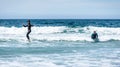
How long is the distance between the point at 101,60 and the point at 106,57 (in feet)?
3.37

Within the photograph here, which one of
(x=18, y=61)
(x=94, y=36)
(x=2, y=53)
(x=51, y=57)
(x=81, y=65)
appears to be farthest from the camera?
(x=94, y=36)

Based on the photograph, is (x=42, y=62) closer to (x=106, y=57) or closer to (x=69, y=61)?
(x=69, y=61)

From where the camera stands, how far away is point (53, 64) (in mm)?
11711

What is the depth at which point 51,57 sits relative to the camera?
1364 centimetres

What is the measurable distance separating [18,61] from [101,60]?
3.83 metres

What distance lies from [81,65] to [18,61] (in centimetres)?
289

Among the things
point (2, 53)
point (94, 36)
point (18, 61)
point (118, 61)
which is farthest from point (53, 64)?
point (94, 36)

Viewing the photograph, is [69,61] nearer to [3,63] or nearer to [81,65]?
[81,65]

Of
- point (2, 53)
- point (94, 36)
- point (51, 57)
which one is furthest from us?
point (94, 36)

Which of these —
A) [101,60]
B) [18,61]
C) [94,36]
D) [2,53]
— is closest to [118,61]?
[101,60]

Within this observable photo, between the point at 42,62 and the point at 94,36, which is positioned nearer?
the point at 42,62

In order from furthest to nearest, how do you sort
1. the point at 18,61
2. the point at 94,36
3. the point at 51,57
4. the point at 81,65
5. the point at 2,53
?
1. the point at 94,36
2. the point at 2,53
3. the point at 51,57
4. the point at 18,61
5. the point at 81,65

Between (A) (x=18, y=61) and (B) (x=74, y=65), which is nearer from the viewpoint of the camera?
(B) (x=74, y=65)

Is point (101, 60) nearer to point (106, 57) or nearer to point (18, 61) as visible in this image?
point (106, 57)
